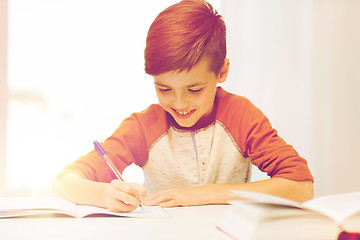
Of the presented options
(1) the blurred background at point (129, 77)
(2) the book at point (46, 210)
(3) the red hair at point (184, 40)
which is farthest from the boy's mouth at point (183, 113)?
(1) the blurred background at point (129, 77)

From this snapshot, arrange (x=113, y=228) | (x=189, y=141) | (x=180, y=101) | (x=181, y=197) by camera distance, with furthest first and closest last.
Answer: (x=189, y=141), (x=180, y=101), (x=181, y=197), (x=113, y=228)

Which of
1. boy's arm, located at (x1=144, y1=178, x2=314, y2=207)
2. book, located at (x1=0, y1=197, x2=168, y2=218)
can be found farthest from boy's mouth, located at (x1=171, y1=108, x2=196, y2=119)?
book, located at (x1=0, y1=197, x2=168, y2=218)

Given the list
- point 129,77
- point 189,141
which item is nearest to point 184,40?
point 189,141

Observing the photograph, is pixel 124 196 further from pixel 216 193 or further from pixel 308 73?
pixel 308 73

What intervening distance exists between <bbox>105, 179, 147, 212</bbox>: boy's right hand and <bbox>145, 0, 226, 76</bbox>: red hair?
1.20 feet

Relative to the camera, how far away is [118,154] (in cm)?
108

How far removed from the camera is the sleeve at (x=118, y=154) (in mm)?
976

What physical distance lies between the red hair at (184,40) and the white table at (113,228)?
0.42m

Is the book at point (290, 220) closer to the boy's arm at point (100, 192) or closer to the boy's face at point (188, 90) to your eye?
the boy's arm at point (100, 192)

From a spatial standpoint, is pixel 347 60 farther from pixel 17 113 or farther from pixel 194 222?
pixel 17 113

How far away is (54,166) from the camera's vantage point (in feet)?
5.64

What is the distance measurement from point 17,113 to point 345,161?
1413mm

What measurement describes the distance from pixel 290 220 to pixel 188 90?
585 mm

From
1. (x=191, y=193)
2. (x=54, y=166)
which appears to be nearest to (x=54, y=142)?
(x=54, y=166)
